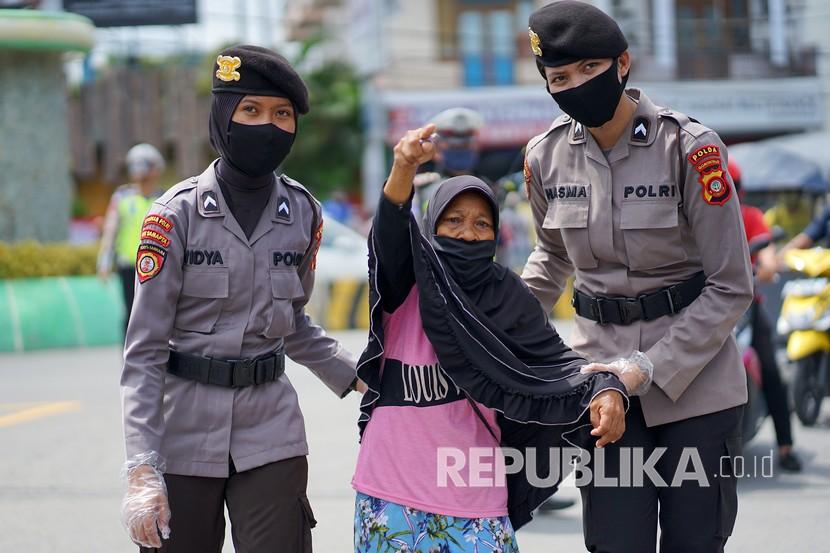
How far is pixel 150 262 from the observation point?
3598mm

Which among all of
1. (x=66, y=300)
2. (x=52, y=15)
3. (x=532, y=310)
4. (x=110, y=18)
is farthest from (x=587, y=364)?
(x=110, y=18)

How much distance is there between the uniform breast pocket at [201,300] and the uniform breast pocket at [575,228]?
1.06 meters

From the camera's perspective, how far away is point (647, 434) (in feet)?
12.6

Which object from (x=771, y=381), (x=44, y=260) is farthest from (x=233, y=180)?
(x=44, y=260)

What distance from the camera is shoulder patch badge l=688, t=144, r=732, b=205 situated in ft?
12.1

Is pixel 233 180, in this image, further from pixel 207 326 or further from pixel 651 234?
pixel 651 234

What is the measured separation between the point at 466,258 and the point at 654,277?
2.14 feet

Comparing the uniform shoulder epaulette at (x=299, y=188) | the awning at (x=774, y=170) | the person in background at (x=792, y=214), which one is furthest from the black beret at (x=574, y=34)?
the awning at (x=774, y=170)

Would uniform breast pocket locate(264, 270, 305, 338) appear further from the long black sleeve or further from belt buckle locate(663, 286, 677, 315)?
belt buckle locate(663, 286, 677, 315)

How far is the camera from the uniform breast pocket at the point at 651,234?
376 centimetres

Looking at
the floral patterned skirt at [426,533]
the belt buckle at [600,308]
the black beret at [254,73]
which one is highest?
the black beret at [254,73]

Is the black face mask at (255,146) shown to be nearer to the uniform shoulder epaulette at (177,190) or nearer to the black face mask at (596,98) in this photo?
the uniform shoulder epaulette at (177,190)

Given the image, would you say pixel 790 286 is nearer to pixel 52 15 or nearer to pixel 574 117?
pixel 574 117

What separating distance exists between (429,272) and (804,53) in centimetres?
3484
